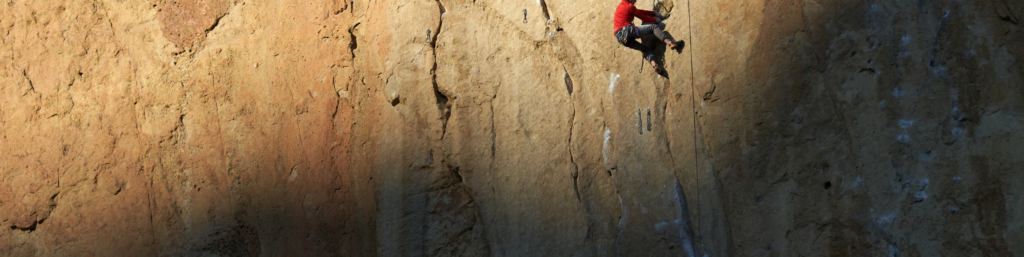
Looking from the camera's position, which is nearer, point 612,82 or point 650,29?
point 650,29

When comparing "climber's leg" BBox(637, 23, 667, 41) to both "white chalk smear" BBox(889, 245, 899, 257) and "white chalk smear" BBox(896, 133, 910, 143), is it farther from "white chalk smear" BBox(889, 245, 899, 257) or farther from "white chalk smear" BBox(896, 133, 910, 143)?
"white chalk smear" BBox(889, 245, 899, 257)

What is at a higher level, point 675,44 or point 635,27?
point 635,27

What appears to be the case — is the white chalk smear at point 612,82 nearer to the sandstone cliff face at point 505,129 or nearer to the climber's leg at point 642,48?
the sandstone cliff face at point 505,129

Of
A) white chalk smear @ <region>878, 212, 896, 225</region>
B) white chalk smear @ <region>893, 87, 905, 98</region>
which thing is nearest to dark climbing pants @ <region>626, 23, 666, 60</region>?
white chalk smear @ <region>893, 87, 905, 98</region>

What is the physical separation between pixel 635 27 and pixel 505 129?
3.00ft

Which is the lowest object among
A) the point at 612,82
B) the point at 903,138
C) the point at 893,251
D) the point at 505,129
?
the point at 893,251

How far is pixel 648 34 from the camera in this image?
11.7ft

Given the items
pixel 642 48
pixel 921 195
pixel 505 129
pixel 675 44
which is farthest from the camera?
pixel 505 129

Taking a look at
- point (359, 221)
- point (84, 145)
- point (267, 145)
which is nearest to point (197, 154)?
point (267, 145)

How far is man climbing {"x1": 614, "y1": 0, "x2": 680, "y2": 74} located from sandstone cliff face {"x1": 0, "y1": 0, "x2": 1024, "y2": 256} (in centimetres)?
8

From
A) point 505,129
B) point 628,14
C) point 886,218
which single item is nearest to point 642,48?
point 628,14

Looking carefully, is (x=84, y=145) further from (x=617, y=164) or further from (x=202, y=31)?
(x=617, y=164)

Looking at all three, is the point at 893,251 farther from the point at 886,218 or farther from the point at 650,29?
the point at 650,29

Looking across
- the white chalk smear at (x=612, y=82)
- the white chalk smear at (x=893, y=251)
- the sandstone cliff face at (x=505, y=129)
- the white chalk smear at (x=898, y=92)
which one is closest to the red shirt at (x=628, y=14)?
the sandstone cliff face at (x=505, y=129)
